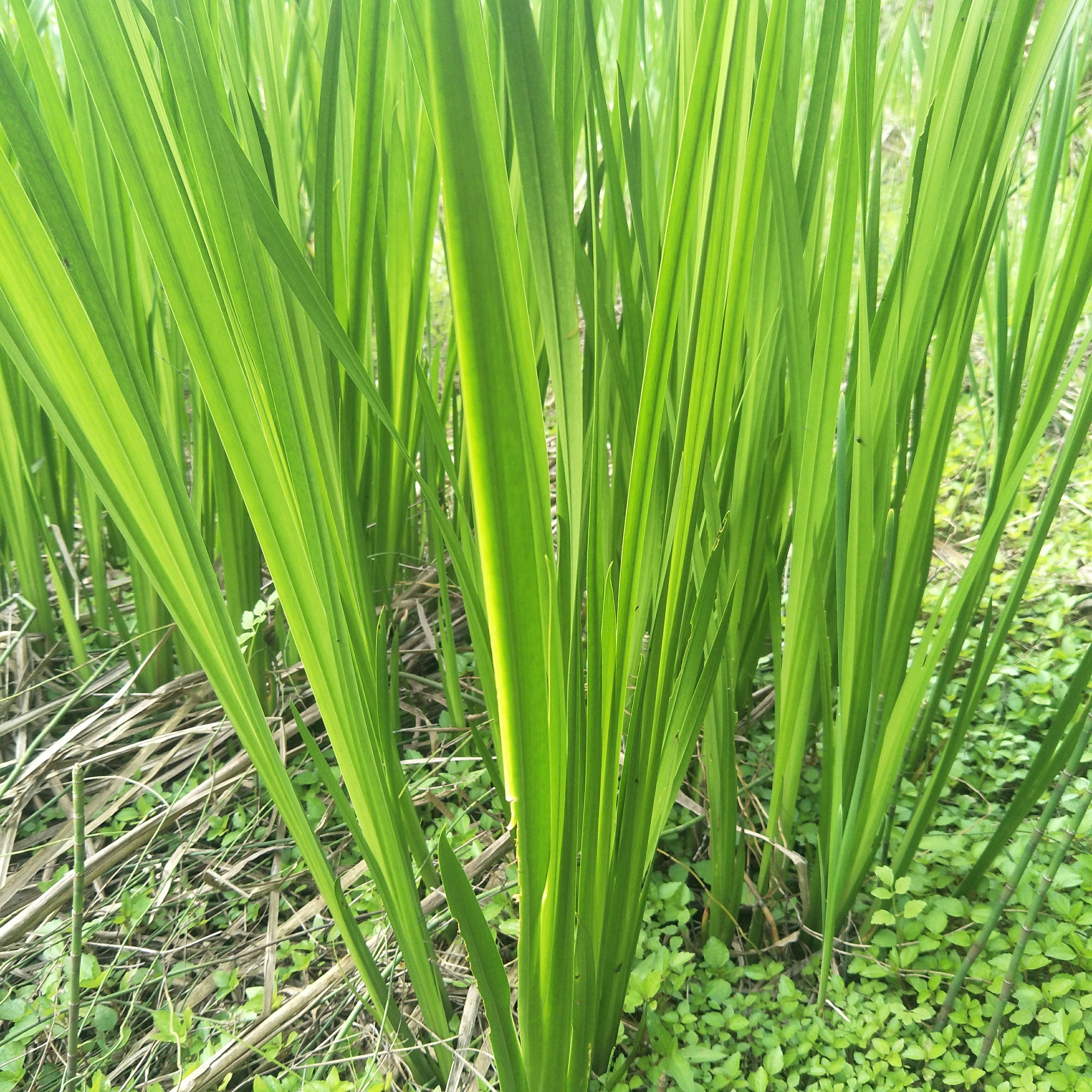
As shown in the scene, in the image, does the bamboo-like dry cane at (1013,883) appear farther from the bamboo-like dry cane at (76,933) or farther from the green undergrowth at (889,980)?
the bamboo-like dry cane at (76,933)

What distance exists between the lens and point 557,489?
1.73 ft

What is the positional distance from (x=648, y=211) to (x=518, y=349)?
0.99ft

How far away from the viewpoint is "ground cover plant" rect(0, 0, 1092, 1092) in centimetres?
35

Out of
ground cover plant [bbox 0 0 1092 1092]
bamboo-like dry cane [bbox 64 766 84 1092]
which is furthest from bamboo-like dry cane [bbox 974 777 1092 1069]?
bamboo-like dry cane [bbox 64 766 84 1092]

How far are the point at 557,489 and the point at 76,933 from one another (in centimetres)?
46

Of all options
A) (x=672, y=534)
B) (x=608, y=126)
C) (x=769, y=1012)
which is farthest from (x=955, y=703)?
(x=608, y=126)

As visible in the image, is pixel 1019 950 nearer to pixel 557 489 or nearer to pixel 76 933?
pixel 557 489

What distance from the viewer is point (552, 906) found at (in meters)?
0.41

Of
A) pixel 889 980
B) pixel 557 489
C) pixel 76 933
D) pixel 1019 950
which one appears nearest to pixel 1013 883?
pixel 1019 950

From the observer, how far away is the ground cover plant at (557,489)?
35cm

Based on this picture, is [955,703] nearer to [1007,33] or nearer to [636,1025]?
[636,1025]

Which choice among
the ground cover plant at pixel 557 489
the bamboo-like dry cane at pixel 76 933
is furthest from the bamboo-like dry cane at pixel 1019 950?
the bamboo-like dry cane at pixel 76 933

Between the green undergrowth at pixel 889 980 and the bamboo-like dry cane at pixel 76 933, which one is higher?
the bamboo-like dry cane at pixel 76 933

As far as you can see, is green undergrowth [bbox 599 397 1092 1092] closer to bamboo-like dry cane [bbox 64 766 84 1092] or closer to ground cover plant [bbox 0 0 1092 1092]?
ground cover plant [bbox 0 0 1092 1092]
